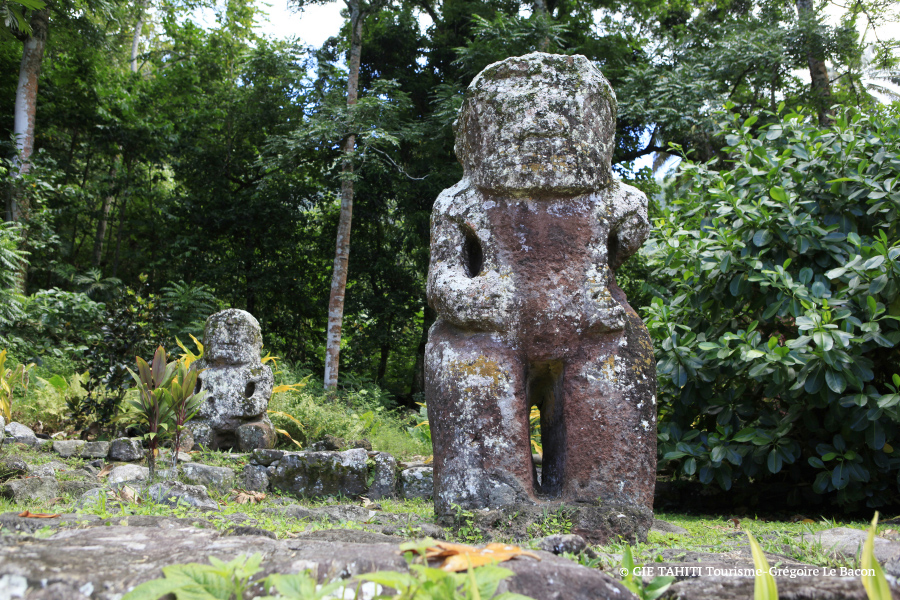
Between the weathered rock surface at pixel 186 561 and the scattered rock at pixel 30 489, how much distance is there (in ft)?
7.38

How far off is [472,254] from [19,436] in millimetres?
4478

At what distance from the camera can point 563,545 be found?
7.33ft

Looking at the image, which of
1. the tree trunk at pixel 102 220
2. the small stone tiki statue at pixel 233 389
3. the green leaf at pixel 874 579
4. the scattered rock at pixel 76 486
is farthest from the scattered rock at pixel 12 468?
the tree trunk at pixel 102 220

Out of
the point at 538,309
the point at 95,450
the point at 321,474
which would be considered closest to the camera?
the point at 538,309

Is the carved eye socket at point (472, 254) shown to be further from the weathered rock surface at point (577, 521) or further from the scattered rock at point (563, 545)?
the scattered rock at point (563, 545)

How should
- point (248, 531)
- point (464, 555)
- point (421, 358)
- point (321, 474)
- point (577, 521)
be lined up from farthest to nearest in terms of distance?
point (421, 358), point (321, 474), point (577, 521), point (248, 531), point (464, 555)

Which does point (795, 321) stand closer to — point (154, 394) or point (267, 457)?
point (267, 457)

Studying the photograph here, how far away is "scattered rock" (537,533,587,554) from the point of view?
2.22 metres

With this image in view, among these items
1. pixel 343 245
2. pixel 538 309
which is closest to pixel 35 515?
pixel 538 309

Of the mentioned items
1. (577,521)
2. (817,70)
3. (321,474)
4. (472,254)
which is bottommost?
(321,474)

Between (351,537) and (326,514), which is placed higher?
(351,537)

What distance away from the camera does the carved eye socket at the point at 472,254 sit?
3691 millimetres

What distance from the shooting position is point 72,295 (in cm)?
1020

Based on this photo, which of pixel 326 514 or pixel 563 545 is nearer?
pixel 563 545
